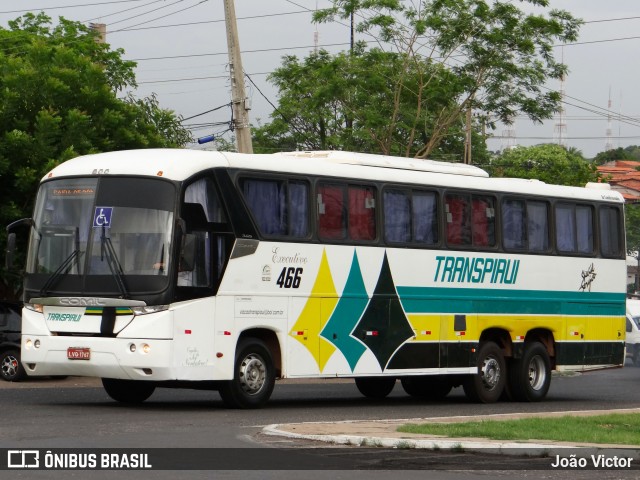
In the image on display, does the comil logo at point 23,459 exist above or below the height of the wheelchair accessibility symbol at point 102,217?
below

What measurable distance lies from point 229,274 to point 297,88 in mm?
27227

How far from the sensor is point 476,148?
7369 cm

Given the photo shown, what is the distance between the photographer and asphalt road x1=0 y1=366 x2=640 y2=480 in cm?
1278

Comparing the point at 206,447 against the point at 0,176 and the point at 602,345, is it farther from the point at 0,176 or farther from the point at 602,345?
the point at 0,176

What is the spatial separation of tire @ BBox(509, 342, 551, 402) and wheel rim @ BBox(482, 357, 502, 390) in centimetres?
54

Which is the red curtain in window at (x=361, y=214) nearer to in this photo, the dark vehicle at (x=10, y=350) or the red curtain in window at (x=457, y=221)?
the red curtain in window at (x=457, y=221)

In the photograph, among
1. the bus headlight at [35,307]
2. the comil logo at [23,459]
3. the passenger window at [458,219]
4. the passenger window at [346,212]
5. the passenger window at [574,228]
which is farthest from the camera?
the passenger window at [574,228]

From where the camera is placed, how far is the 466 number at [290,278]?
20.4 metres

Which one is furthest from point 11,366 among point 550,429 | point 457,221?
point 550,429

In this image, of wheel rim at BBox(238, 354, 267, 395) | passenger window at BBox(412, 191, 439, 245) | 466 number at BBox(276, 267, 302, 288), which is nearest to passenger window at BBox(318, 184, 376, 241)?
466 number at BBox(276, 267, 302, 288)

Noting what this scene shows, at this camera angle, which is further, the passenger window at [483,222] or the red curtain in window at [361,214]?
the passenger window at [483,222]

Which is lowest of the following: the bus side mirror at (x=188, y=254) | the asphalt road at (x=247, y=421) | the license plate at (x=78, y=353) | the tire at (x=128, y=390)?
the asphalt road at (x=247, y=421)

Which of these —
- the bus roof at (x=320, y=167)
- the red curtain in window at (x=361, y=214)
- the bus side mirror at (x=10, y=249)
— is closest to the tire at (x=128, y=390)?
the bus side mirror at (x=10, y=249)

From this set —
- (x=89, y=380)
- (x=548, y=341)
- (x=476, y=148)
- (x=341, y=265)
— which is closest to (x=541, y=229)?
(x=548, y=341)
